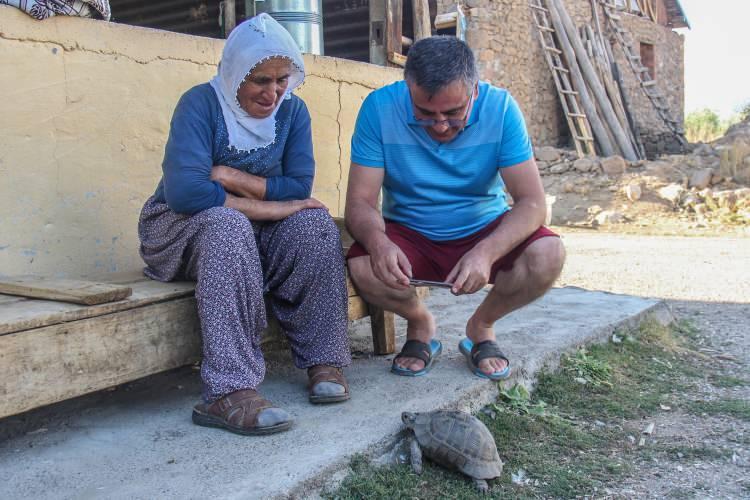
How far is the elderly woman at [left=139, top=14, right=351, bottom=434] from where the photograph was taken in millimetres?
2338

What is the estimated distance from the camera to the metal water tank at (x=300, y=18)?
172 inches

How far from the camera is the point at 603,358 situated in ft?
11.6

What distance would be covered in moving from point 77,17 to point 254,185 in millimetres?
1149

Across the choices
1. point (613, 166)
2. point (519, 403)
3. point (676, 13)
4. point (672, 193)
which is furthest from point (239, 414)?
point (676, 13)

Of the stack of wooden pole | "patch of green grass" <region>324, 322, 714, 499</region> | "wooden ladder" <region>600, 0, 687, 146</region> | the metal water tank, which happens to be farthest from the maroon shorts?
"wooden ladder" <region>600, 0, 687, 146</region>

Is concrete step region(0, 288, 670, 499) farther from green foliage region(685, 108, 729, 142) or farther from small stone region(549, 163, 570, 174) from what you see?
green foliage region(685, 108, 729, 142)

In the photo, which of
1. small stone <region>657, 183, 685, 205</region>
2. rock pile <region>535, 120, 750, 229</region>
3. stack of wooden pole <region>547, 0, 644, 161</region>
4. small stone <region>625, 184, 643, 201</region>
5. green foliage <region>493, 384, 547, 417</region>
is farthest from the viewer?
stack of wooden pole <region>547, 0, 644, 161</region>

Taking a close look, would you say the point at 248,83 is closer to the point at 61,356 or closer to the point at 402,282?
the point at 402,282

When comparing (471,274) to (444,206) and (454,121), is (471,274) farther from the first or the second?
(454,121)

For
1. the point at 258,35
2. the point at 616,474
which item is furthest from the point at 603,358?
the point at 258,35

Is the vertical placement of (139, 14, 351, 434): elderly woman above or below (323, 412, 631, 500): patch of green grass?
above

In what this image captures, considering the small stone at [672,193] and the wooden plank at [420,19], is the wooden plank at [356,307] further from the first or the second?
the small stone at [672,193]

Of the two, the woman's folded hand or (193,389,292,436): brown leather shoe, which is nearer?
(193,389,292,436): brown leather shoe

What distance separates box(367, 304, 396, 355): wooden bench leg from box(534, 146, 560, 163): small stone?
1077 centimetres
